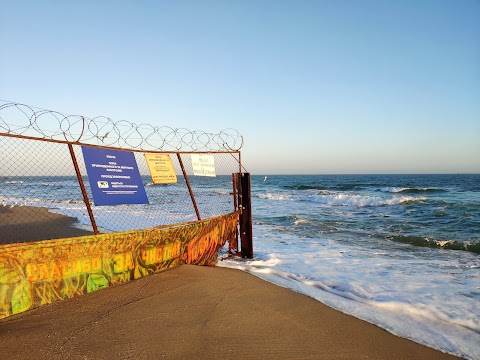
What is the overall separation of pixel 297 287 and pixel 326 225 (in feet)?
32.0

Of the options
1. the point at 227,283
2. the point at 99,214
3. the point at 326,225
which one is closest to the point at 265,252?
the point at 227,283

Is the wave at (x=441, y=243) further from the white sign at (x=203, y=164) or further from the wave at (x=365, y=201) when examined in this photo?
the wave at (x=365, y=201)

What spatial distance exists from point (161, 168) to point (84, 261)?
7.35 ft

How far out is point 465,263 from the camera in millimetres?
8539

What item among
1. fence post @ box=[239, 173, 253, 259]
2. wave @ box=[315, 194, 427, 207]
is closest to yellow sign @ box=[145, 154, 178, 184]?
fence post @ box=[239, 173, 253, 259]

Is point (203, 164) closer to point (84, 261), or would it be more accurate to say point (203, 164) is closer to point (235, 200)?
point (235, 200)

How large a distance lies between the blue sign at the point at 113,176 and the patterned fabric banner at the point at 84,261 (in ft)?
2.00

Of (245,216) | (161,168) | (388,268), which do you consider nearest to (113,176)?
(161,168)

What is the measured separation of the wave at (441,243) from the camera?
10.7 metres

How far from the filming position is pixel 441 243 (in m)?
11.3

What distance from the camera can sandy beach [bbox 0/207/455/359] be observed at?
10.6ft

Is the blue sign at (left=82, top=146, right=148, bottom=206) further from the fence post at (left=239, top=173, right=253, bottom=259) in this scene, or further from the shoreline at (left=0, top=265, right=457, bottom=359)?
the fence post at (left=239, top=173, right=253, bottom=259)

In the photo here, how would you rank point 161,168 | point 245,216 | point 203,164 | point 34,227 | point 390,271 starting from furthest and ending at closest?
point 34,227, point 245,216, point 390,271, point 203,164, point 161,168

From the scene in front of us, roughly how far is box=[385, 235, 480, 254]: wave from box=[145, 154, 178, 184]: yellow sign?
29.3 ft
